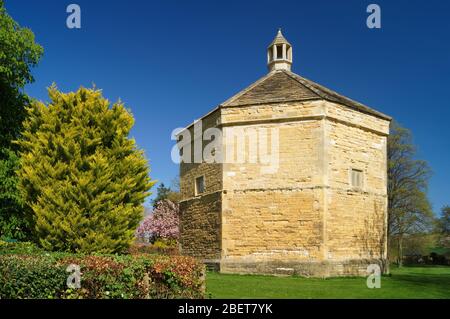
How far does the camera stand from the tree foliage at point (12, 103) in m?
17.2

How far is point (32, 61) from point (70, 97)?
727 cm

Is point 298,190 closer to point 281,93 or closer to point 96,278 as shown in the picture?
point 281,93

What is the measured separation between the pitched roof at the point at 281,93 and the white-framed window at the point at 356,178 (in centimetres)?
306

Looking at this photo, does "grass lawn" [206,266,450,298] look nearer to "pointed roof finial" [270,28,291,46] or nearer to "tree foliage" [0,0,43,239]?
"tree foliage" [0,0,43,239]

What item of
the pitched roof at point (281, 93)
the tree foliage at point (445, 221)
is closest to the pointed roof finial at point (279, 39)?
the pitched roof at point (281, 93)

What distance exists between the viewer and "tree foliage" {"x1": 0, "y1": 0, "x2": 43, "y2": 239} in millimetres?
17156

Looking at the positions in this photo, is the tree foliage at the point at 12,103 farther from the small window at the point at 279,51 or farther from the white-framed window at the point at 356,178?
the white-framed window at the point at 356,178

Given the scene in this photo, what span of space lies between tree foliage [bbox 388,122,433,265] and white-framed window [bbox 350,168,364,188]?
15355 mm

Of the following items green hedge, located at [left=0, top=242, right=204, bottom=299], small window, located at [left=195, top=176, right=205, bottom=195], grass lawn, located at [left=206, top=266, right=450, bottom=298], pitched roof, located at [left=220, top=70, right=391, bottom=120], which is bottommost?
grass lawn, located at [left=206, top=266, right=450, bottom=298]

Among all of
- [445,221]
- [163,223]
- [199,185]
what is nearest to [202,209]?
[199,185]

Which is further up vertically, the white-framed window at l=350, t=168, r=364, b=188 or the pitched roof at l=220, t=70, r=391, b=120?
the pitched roof at l=220, t=70, r=391, b=120

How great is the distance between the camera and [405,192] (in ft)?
110

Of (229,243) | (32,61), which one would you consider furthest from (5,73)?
(229,243)

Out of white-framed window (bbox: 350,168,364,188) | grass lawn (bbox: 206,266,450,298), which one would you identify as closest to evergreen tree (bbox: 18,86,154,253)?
grass lawn (bbox: 206,266,450,298)
